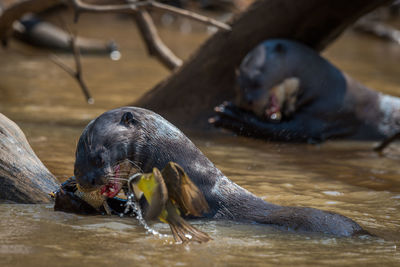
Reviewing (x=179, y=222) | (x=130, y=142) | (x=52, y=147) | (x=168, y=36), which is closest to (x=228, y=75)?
(x=52, y=147)

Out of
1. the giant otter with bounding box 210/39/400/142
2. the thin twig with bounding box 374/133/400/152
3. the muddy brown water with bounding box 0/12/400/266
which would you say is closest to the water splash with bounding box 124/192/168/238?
the muddy brown water with bounding box 0/12/400/266

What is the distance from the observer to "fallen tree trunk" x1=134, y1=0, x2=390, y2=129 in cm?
513

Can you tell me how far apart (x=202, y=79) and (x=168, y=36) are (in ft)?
26.5

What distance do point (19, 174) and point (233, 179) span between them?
1143mm

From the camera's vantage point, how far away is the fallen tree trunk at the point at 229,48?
513 cm

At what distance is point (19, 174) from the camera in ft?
9.71

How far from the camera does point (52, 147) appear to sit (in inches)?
164

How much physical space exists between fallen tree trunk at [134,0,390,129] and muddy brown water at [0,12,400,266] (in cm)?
39

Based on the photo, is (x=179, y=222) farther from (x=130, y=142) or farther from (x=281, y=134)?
(x=281, y=134)

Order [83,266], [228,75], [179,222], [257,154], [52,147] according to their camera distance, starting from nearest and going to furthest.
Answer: [83,266]
[179,222]
[52,147]
[257,154]
[228,75]

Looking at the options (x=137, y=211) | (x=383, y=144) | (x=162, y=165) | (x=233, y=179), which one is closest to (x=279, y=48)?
(x=383, y=144)

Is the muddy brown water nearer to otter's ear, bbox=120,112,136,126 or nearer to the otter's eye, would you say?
the otter's eye

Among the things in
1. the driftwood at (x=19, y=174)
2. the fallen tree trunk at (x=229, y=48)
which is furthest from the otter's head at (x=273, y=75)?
the driftwood at (x=19, y=174)

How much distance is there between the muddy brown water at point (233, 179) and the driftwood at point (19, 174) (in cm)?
8
